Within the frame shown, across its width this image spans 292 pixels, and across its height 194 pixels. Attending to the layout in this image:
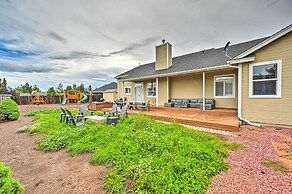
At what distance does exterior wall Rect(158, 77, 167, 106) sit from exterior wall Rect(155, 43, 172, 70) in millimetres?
1477

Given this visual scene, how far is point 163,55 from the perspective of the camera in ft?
43.1

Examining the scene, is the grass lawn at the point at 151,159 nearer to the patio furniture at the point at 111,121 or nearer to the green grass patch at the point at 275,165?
the green grass patch at the point at 275,165

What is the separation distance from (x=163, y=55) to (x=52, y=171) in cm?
1213

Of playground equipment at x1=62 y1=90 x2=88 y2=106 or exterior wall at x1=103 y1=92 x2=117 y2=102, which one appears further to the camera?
exterior wall at x1=103 y1=92 x2=117 y2=102

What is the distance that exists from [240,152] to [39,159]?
5.32 m

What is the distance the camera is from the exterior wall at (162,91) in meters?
12.3

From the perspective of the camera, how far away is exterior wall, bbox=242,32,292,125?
19.1 feet

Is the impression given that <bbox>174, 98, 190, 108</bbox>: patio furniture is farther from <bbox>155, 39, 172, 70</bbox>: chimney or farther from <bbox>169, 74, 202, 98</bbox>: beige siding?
<bbox>155, 39, 172, 70</bbox>: chimney

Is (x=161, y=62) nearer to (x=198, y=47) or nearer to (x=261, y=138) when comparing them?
(x=198, y=47)

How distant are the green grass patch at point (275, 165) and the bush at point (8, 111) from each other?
12355 mm

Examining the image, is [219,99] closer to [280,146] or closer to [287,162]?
[280,146]

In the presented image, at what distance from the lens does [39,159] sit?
3686 mm

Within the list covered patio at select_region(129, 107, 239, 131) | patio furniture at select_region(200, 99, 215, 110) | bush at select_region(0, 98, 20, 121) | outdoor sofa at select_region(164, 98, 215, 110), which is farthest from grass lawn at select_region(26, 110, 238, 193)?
bush at select_region(0, 98, 20, 121)

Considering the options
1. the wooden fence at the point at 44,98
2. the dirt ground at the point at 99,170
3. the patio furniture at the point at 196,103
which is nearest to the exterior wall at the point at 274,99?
the dirt ground at the point at 99,170
